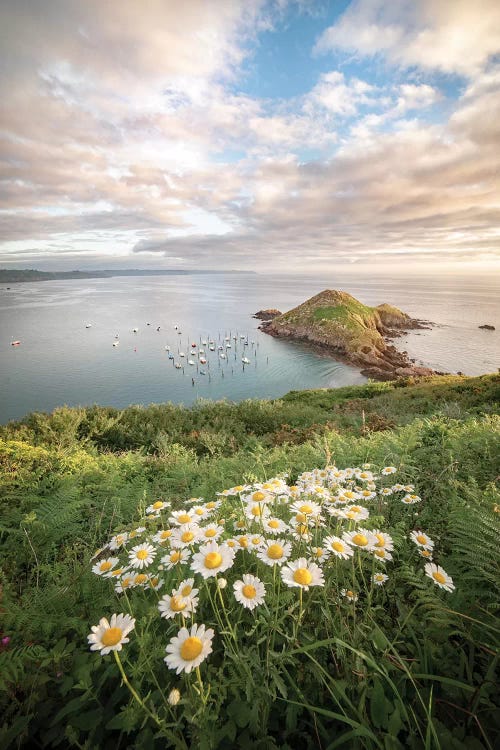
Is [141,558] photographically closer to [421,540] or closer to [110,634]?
[110,634]

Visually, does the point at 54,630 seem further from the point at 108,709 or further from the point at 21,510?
the point at 21,510

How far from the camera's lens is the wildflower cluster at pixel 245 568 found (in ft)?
5.13

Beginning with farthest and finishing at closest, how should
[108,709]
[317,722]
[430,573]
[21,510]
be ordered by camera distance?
[21,510] → [430,573] → [108,709] → [317,722]

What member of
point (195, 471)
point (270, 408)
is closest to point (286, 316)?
point (270, 408)

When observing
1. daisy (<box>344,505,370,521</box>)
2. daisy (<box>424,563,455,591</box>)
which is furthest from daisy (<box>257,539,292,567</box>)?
daisy (<box>424,563,455,591</box>)

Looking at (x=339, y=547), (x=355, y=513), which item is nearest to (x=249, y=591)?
(x=339, y=547)

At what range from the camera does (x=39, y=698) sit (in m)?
1.68

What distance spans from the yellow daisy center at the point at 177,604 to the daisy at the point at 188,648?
0.13 meters

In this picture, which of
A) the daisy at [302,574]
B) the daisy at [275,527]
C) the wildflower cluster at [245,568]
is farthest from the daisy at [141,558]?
the daisy at [302,574]

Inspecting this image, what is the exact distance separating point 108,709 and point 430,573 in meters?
2.00

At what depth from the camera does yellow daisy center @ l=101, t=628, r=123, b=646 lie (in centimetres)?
149

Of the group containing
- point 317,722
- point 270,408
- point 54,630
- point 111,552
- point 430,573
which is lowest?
point 270,408

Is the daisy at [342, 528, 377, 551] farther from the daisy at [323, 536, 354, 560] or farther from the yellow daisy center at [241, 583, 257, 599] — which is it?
the yellow daisy center at [241, 583, 257, 599]

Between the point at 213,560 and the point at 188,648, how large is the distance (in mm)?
433
